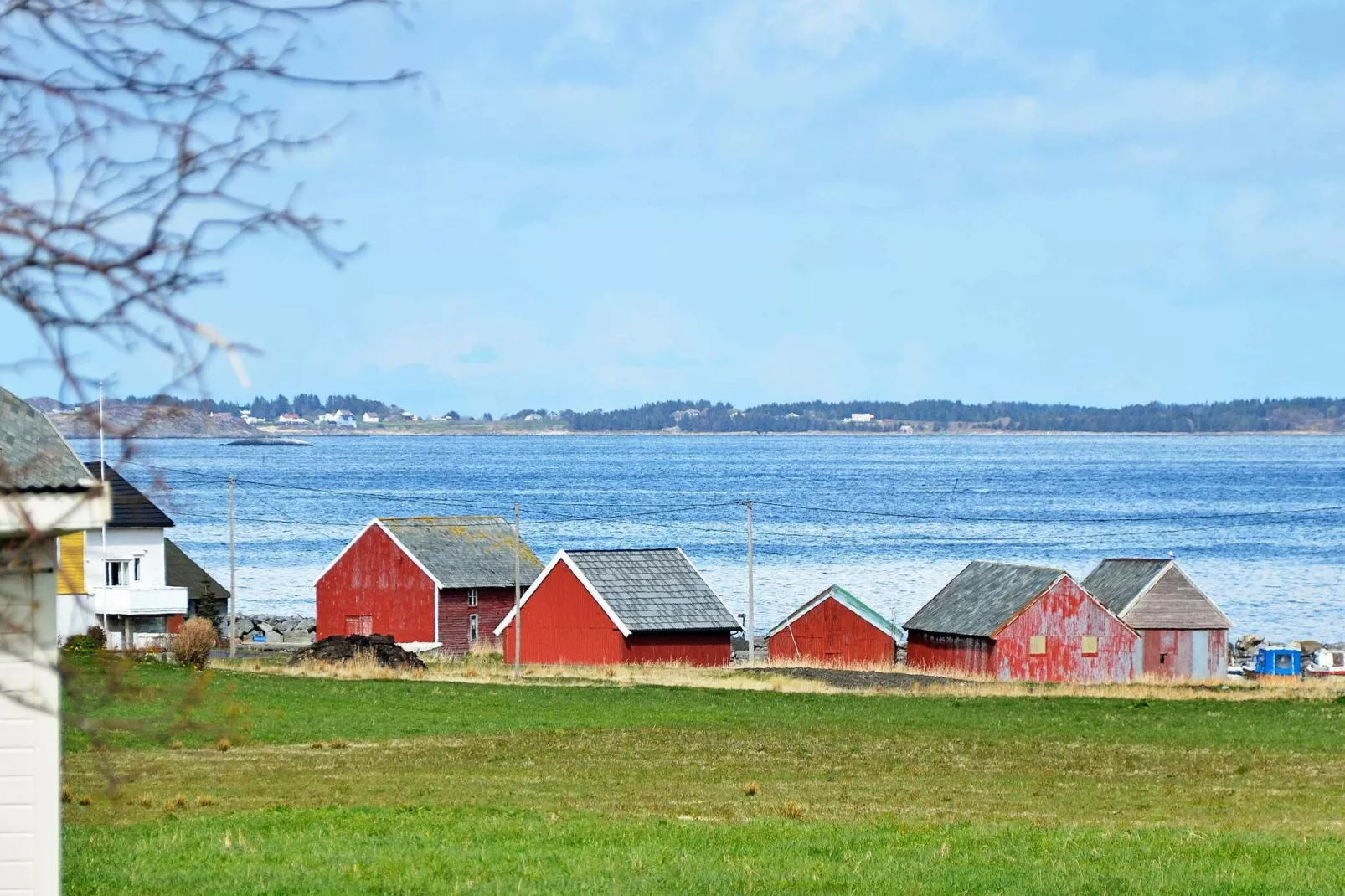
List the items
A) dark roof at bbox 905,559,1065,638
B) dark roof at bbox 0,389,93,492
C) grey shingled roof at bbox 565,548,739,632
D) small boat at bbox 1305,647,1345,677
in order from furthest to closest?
small boat at bbox 1305,647,1345,677, dark roof at bbox 905,559,1065,638, grey shingled roof at bbox 565,548,739,632, dark roof at bbox 0,389,93,492

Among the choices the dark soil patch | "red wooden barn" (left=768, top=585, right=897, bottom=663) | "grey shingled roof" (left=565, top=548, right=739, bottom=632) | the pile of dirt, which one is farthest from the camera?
"red wooden barn" (left=768, top=585, right=897, bottom=663)

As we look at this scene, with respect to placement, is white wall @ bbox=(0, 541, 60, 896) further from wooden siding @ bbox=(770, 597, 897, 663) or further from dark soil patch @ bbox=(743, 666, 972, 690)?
wooden siding @ bbox=(770, 597, 897, 663)

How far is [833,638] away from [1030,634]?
27.7 feet

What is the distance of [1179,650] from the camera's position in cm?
6462

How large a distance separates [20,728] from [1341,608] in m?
94.8

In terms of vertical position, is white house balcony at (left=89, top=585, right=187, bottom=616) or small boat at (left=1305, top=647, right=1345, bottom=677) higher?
white house balcony at (left=89, top=585, right=187, bottom=616)

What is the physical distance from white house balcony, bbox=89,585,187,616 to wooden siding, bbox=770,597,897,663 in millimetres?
22822

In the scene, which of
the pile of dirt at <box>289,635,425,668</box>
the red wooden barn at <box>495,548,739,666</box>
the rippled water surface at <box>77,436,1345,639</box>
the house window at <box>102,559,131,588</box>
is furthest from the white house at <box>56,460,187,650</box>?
the rippled water surface at <box>77,436,1345,639</box>

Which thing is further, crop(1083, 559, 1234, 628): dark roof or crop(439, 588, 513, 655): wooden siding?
crop(439, 588, 513, 655): wooden siding

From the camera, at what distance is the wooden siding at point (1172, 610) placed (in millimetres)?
64312

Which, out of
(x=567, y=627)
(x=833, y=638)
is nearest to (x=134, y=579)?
(x=567, y=627)

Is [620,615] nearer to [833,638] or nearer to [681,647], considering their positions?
[681,647]

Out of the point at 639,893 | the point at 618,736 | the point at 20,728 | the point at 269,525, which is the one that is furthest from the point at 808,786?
the point at 269,525

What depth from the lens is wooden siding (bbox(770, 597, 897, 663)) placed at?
64438mm
